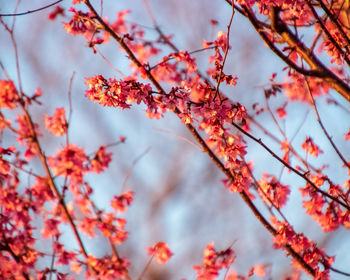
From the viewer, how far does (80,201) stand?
3.01 meters

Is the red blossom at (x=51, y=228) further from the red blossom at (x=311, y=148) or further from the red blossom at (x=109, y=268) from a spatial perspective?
the red blossom at (x=311, y=148)

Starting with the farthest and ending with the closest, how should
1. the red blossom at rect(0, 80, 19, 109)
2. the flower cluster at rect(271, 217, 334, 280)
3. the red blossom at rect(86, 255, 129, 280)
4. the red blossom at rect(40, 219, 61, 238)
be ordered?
the red blossom at rect(40, 219, 61, 238)
the red blossom at rect(0, 80, 19, 109)
the red blossom at rect(86, 255, 129, 280)
the flower cluster at rect(271, 217, 334, 280)

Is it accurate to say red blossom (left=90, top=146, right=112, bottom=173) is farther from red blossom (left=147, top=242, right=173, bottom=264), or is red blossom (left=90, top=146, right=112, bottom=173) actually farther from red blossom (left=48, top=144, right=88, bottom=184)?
red blossom (left=147, top=242, right=173, bottom=264)

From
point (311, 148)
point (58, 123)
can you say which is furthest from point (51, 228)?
point (311, 148)

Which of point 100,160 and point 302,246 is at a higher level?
point 100,160

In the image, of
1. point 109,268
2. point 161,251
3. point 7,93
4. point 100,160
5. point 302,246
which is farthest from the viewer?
point 161,251

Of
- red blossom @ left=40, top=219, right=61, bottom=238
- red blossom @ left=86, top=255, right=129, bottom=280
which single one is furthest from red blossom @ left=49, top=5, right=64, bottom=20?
red blossom @ left=86, top=255, right=129, bottom=280

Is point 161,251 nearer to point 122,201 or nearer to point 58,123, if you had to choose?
point 122,201

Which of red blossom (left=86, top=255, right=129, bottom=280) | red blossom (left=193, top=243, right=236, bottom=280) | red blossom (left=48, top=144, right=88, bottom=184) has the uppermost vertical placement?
red blossom (left=48, top=144, right=88, bottom=184)

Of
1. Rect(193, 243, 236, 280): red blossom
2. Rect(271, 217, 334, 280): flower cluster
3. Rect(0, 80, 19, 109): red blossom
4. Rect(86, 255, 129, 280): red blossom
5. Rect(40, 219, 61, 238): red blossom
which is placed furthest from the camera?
Rect(193, 243, 236, 280): red blossom

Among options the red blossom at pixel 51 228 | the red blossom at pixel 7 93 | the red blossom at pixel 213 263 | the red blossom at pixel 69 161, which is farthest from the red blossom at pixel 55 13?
the red blossom at pixel 213 263

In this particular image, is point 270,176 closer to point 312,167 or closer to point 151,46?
point 312,167

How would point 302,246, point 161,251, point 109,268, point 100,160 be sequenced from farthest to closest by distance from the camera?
point 161,251 < point 100,160 < point 109,268 < point 302,246

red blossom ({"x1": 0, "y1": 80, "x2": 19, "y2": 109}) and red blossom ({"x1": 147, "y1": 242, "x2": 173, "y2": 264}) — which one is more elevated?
red blossom ({"x1": 0, "y1": 80, "x2": 19, "y2": 109})
